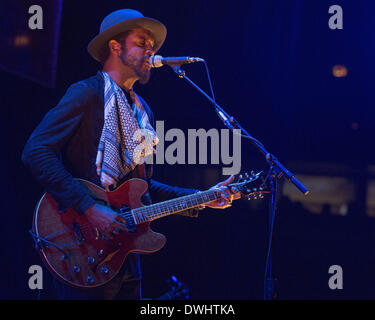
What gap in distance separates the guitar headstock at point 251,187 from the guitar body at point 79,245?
629 mm

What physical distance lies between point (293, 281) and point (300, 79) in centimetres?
156

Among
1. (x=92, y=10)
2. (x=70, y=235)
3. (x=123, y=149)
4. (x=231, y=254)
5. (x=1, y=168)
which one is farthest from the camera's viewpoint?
(x=231, y=254)

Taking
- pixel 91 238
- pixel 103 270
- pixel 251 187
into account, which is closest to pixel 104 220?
pixel 91 238

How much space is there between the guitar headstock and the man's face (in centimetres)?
86

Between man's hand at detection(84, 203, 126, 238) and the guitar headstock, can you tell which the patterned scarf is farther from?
the guitar headstock

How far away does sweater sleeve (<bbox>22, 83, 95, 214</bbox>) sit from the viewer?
5.98ft

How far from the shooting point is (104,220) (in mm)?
1863

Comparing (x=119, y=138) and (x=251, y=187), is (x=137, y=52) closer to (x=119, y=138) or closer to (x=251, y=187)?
(x=119, y=138)

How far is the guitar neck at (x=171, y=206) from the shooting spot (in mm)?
1979

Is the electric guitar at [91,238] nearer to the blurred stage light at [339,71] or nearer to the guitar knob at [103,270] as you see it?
the guitar knob at [103,270]

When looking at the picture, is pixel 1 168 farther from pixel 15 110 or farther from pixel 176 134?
pixel 176 134

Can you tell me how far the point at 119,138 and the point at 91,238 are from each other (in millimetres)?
567

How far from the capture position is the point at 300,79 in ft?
9.25
